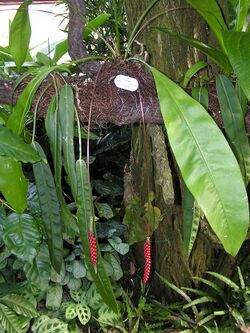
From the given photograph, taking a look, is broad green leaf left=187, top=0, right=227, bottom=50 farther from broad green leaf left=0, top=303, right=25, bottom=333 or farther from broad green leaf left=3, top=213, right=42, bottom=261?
broad green leaf left=0, top=303, right=25, bottom=333

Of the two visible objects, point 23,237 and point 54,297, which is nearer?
point 23,237

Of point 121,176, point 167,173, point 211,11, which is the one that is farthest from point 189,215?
point 121,176

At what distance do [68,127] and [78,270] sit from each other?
0.81 meters

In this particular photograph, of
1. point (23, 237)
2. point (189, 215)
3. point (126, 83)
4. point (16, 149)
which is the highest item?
point (126, 83)

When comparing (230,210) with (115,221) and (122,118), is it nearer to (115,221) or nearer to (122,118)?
(122,118)

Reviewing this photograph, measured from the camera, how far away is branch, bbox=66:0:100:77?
40.5 inches

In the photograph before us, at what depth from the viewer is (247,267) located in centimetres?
165

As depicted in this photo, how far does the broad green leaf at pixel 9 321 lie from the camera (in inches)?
55.7

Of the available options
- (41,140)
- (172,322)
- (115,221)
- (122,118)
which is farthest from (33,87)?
(172,322)

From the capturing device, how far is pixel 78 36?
1.04 m

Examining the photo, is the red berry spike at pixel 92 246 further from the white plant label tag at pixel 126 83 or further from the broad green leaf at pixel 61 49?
the broad green leaf at pixel 61 49

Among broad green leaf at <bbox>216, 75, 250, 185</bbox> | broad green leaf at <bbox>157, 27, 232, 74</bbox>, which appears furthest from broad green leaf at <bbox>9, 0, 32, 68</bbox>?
broad green leaf at <bbox>216, 75, 250, 185</bbox>

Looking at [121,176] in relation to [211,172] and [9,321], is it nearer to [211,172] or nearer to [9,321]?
[9,321]

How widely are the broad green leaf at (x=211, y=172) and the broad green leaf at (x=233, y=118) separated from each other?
0.22 m
